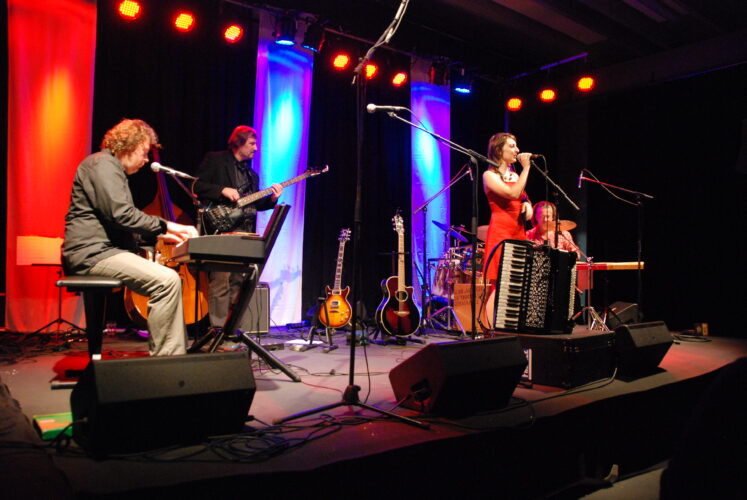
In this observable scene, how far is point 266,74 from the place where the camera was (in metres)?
6.87

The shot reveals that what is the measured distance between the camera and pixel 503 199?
4203mm

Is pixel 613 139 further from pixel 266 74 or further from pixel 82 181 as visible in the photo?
pixel 82 181

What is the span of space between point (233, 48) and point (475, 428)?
5.86 meters

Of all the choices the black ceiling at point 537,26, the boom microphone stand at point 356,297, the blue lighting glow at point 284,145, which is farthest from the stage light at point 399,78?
the boom microphone stand at point 356,297

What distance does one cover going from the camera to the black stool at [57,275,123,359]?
9.82 feet

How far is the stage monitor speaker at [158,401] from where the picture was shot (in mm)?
1936

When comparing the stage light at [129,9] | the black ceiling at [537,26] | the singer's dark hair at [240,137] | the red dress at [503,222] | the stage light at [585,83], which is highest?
the black ceiling at [537,26]

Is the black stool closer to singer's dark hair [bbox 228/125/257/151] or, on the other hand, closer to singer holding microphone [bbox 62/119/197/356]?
singer holding microphone [bbox 62/119/197/356]

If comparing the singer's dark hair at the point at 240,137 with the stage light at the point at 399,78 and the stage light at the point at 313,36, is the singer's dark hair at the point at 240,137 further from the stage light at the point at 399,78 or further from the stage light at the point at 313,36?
the stage light at the point at 399,78

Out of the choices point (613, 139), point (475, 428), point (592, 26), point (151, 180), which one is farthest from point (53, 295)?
point (613, 139)

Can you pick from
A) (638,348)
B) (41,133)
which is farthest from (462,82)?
(41,133)

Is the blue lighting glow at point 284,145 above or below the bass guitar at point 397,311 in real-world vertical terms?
above

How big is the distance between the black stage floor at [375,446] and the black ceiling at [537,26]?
16.1ft

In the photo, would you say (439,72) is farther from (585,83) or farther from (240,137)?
(240,137)
